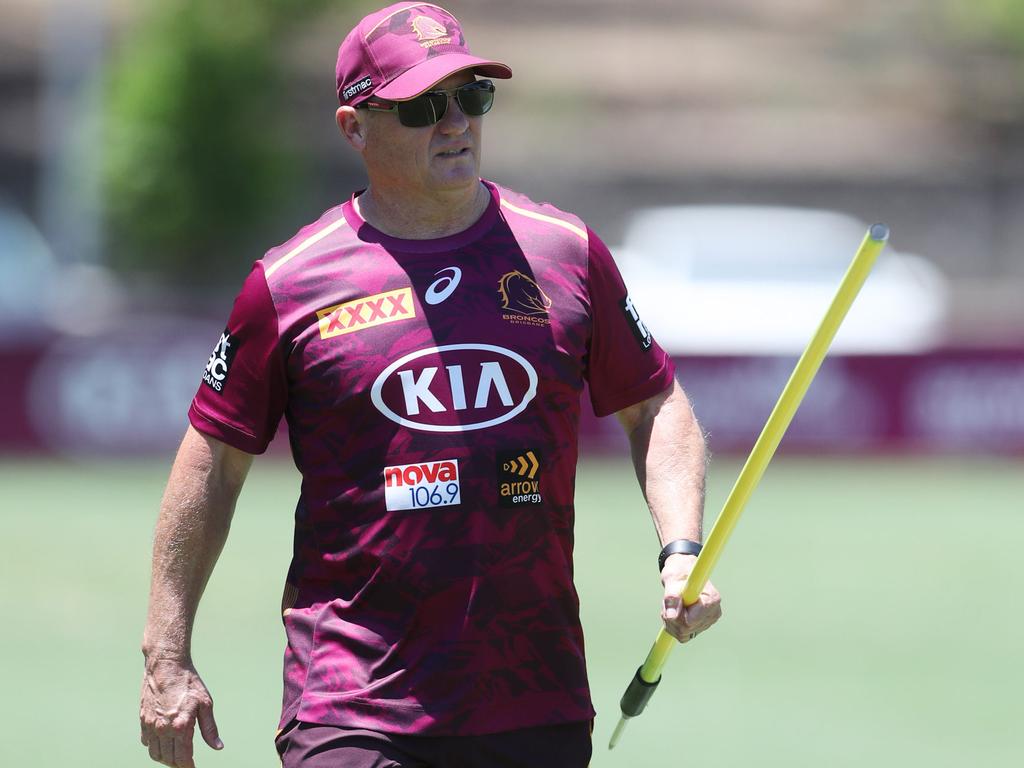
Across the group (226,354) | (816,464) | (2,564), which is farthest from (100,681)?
(816,464)

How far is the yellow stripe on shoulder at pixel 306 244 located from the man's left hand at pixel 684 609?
118 cm

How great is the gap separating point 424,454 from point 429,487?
3.1 inches

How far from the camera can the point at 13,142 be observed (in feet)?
119

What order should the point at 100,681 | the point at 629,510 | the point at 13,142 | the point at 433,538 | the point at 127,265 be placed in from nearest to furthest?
the point at 433,538 < the point at 100,681 < the point at 629,510 < the point at 127,265 < the point at 13,142

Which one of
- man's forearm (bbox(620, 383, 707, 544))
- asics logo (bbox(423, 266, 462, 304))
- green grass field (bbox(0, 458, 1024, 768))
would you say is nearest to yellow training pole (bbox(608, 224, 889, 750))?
man's forearm (bbox(620, 383, 707, 544))

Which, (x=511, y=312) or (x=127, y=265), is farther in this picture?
(x=127, y=265)

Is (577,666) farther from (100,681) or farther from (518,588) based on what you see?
(100,681)

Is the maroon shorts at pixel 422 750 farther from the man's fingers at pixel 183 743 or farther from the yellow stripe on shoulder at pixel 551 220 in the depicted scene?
the yellow stripe on shoulder at pixel 551 220

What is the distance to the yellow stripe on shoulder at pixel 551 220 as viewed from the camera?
4.48 metres

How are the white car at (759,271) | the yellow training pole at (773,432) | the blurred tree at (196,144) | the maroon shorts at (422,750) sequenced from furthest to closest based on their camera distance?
1. the blurred tree at (196,144)
2. the white car at (759,271)
3. the maroon shorts at (422,750)
4. the yellow training pole at (773,432)

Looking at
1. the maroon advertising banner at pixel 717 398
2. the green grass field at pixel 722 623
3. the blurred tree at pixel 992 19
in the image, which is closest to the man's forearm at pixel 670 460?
the green grass field at pixel 722 623

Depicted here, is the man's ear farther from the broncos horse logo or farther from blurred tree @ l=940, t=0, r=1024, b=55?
blurred tree @ l=940, t=0, r=1024, b=55

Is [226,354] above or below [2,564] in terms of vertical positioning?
above

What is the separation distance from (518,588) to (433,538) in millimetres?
233
